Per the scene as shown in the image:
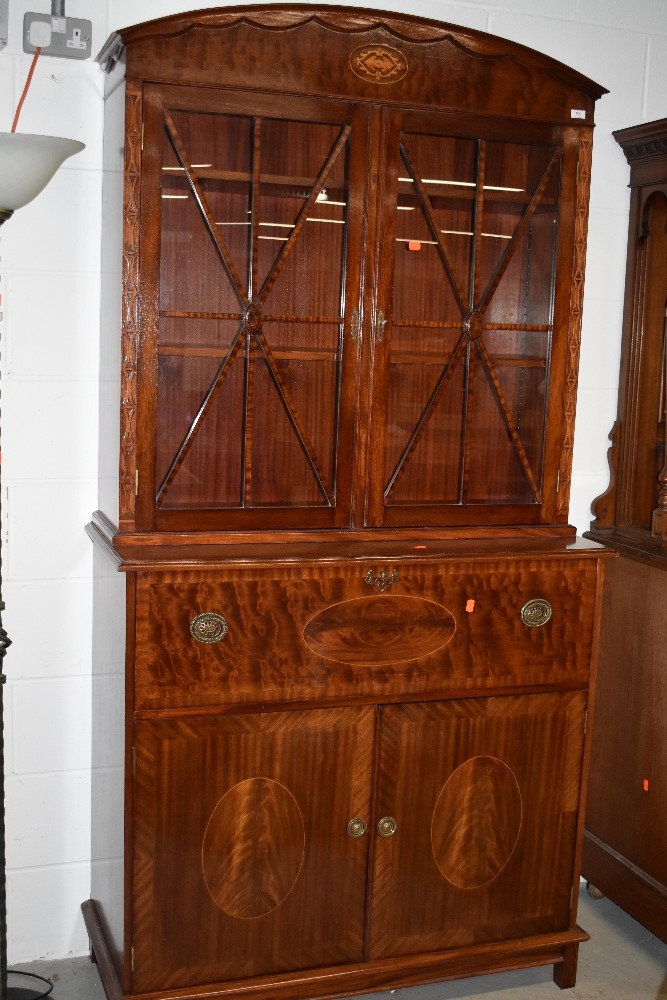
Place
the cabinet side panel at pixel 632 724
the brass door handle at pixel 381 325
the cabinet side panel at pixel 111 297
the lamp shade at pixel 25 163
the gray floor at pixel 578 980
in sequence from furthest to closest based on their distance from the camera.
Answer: the cabinet side panel at pixel 632 724
the gray floor at pixel 578 980
the brass door handle at pixel 381 325
the cabinet side panel at pixel 111 297
the lamp shade at pixel 25 163

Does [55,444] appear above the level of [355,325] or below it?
below

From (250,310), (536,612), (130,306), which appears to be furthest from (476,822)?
(130,306)

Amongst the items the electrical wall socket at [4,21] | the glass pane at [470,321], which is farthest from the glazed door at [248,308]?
the electrical wall socket at [4,21]

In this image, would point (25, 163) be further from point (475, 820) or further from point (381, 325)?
point (475, 820)

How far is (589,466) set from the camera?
2871 millimetres

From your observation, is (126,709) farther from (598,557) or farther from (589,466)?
(589,466)

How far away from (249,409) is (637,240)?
1211 millimetres

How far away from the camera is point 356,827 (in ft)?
7.34

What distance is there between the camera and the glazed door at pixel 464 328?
7.34 ft

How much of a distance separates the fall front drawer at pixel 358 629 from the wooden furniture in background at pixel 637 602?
1.13 ft

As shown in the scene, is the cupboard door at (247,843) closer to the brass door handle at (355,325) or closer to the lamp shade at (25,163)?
the brass door handle at (355,325)

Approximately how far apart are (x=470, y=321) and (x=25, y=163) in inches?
38.0

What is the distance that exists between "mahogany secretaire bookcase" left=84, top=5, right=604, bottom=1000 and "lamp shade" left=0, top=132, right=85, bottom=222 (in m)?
0.17

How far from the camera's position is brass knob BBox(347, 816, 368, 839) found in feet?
7.33
